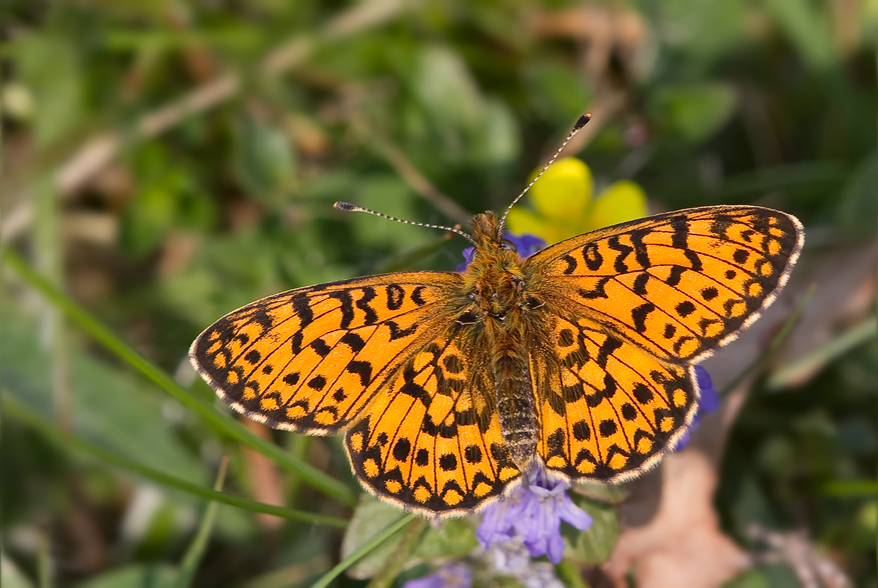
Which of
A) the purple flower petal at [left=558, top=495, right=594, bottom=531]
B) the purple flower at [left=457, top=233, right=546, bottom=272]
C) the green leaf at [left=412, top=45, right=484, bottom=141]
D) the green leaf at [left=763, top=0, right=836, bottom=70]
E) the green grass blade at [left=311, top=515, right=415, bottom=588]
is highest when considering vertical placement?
the green leaf at [left=763, top=0, right=836, bottom=70]

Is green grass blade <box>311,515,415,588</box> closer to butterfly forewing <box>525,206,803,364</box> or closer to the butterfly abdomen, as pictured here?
the butterfly abdomen

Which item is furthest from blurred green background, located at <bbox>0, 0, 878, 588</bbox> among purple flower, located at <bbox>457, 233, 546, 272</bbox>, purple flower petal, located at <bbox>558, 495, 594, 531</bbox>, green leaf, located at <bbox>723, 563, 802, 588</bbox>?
purple flower petal, located at <bbox>558, 495, 594, 531</bbox>

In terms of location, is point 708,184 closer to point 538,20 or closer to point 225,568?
point 538,20

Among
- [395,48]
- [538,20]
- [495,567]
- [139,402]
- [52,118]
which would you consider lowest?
[495,567]

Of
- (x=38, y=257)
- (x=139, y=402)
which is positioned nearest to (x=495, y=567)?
(x=139, y=402)

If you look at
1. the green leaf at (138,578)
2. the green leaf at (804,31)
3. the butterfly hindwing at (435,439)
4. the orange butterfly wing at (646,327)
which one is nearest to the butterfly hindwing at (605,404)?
the orange butterfly wing at (646,327)

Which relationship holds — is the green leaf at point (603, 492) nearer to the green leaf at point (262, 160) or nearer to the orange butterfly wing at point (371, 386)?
the orange butterfly wing at point (371, 386)

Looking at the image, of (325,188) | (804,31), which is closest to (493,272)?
(325,188)

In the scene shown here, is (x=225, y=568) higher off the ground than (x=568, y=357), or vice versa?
(x=568, y=357)
